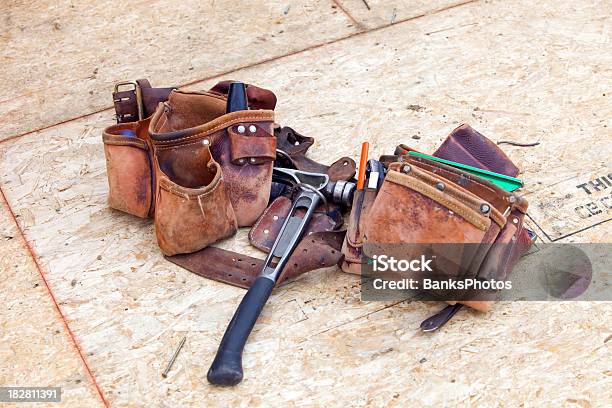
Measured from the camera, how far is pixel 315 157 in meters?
3.21

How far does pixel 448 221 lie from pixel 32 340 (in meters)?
1.41

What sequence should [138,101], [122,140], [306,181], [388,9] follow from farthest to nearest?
[388,9]
[138,101]
[306,181]
[122,140]

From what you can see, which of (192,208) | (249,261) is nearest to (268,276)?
(249,261)

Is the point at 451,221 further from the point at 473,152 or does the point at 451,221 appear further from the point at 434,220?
the point at 473,152

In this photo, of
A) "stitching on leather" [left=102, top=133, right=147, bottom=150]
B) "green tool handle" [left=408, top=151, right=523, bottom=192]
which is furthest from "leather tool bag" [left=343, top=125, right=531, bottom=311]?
"stitching on leather" [left=102, top=133, right=147, bottom=150]

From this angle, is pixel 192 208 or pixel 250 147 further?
pixel 250 147

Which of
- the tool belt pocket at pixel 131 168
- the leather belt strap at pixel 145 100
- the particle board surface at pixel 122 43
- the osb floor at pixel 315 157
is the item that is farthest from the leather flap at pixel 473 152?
the particle board surface at pixel 122 43

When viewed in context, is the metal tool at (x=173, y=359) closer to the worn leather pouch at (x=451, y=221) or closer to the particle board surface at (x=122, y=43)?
the worn leather pouch at (x=451, y=221)

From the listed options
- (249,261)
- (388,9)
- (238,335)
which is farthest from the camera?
(388,9)

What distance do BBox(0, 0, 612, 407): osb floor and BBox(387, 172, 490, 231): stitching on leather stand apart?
1.11ft

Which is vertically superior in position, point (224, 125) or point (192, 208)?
point (224, 125)

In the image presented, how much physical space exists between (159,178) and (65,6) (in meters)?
2.13

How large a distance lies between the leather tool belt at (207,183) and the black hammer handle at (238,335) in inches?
5.1

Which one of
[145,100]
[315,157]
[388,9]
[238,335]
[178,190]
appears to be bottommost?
[238,335]
